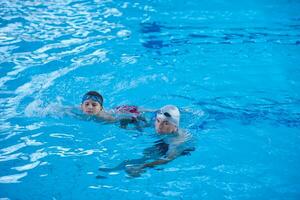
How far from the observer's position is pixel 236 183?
4.47 m

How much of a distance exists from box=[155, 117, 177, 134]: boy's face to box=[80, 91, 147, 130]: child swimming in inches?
18.8

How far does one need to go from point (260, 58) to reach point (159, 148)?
4310 mm

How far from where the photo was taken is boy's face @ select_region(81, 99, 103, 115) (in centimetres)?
572

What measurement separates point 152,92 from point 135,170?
2.55 meters

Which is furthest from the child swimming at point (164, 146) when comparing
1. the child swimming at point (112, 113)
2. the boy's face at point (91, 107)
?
the boy's face at point (91, 107)

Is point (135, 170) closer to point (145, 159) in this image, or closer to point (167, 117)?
point (145, 159)

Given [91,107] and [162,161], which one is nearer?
[162,161]

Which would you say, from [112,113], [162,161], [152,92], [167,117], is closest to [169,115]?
[167,117]

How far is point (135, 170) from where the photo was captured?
459 cm

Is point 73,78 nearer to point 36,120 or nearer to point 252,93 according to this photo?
point 36,120

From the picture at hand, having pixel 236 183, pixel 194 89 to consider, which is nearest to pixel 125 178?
pixel 236 183

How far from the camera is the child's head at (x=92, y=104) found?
573cm

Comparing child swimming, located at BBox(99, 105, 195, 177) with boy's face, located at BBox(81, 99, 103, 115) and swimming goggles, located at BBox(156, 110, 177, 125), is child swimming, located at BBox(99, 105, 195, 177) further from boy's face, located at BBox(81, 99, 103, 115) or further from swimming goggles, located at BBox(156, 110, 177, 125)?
boy's face, located at BBox(81, 99, 103, 115)

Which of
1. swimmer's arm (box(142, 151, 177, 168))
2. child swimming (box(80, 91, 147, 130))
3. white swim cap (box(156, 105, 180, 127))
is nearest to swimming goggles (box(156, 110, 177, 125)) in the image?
white swim cap (box(156, 105, 180, 127))
